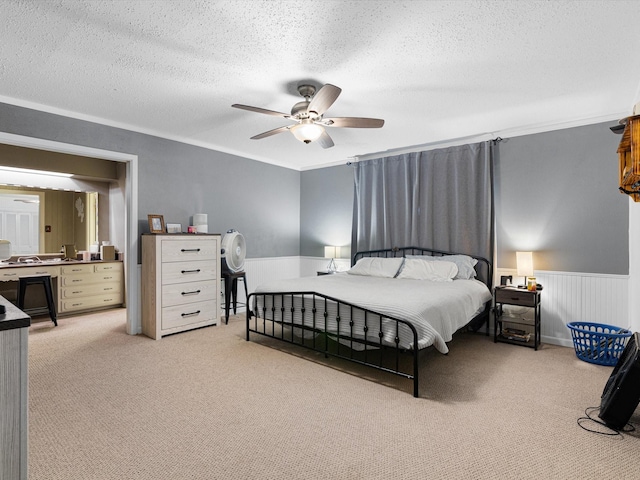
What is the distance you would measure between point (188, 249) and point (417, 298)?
2.84 m

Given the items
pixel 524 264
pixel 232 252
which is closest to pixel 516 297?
pixel 524 264

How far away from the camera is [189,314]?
4.43 meters

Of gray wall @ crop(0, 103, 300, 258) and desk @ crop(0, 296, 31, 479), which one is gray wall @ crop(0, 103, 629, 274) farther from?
desk @ crop(0, 296, 31, 479)

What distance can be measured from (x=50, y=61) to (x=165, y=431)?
110 inches

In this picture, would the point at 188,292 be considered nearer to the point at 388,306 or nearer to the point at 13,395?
the point at 388,306

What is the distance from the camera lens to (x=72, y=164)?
5.53 meters

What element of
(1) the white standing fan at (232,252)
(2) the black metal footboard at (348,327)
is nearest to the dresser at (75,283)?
(1) the white standing fan at (232,252)

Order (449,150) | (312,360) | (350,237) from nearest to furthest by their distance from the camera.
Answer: (312,360)
(449,150)
(350,237)

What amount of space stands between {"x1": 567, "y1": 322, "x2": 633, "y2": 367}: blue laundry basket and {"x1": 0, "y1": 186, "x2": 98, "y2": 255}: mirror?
712 centimetres

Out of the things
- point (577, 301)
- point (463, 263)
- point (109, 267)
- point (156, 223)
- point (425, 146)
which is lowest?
point (577, 301)

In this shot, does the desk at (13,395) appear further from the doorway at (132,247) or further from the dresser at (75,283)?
the dresser at (75,283)

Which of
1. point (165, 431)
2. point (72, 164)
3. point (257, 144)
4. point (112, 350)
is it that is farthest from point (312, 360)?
point (72, 164)

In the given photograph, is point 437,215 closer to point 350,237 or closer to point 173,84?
point 350,237

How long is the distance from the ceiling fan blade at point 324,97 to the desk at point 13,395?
7.05ft
